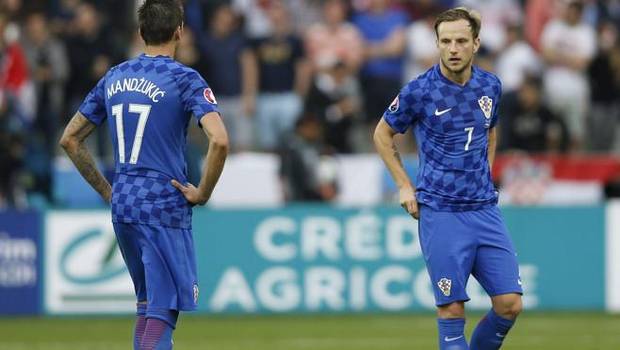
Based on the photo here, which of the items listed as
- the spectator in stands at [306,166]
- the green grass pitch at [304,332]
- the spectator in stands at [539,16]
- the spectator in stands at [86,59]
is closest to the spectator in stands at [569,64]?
the spectator in stands at [539,16]

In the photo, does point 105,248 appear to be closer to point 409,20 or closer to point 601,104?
point 409,20

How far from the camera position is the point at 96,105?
8.23 metres

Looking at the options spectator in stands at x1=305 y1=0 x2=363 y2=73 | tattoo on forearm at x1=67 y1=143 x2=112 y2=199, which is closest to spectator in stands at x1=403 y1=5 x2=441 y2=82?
spectator in stands at x1=305 y1=0 x2=363 y2=73

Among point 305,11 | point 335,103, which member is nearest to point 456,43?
point 335,103

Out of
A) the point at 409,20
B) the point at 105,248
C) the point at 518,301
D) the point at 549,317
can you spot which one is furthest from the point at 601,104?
the point at 518,301

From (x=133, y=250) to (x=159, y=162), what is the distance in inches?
21.5

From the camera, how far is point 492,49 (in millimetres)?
19766

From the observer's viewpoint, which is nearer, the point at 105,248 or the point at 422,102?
the point at 422,102

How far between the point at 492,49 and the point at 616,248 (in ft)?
14.2

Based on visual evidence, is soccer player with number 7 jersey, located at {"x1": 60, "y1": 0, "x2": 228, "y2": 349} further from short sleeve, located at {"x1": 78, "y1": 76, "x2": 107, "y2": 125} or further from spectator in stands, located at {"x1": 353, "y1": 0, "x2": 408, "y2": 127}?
spectator in stands, located at {"x1": 353, "y1": 0, "x2": 408, "y2": 127}

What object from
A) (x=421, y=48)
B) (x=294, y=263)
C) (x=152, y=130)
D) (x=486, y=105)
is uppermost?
(x=421, y=48)

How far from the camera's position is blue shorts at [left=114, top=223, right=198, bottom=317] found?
26.0ft

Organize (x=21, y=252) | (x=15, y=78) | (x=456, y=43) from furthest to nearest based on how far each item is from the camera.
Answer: (x=15, y=78) → (x=21, y=252) → (x=456, y=43)

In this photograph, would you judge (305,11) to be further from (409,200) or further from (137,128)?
(137,128)
